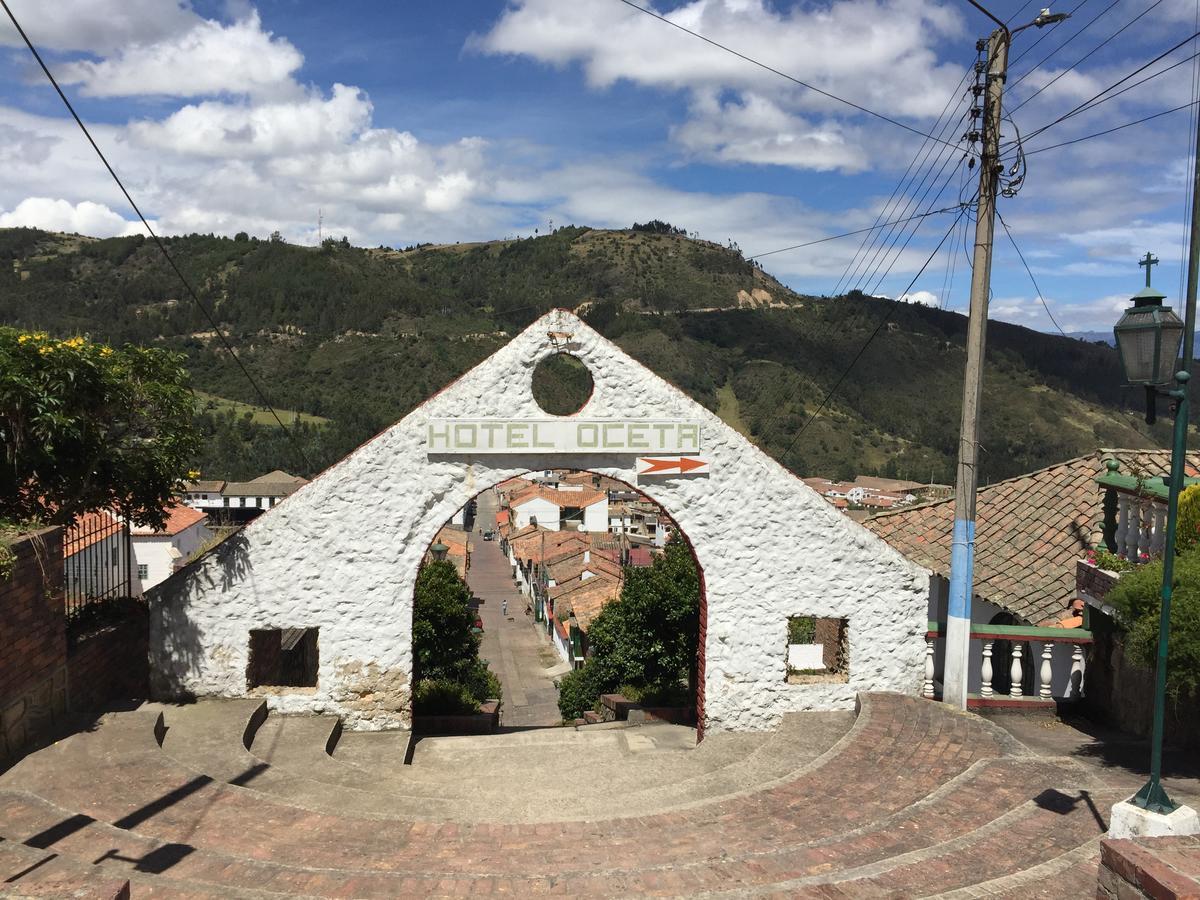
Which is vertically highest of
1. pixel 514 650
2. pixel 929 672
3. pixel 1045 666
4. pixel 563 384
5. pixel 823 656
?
pixel 563 384

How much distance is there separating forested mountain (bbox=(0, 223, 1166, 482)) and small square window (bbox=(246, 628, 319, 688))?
63578 mm

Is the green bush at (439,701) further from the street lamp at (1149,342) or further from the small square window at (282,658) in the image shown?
the street lamp at (1149,342)

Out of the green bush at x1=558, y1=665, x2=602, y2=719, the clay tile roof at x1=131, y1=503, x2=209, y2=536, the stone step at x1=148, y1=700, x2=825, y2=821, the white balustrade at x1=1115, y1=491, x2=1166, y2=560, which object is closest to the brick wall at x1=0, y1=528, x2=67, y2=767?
the stone step at x1=148, y1=700, x2=825, y2=821

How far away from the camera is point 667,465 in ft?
31.1

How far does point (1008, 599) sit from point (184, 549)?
3140cm

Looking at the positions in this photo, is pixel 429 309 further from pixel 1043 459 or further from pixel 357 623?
pixel 357 623

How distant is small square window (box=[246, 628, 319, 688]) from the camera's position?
10.3m

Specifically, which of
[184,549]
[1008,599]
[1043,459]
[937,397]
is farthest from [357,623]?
[937,397]

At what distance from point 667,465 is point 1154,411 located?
474cm

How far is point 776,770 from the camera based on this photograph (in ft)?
27.0

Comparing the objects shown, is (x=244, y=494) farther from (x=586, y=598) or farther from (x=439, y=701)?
(x=439, y=701)

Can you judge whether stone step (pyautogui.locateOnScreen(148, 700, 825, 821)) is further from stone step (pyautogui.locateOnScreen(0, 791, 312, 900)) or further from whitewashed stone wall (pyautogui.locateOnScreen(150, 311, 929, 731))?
stone step (pyautogui.locateOnScreen(0, 791, 312, 900))

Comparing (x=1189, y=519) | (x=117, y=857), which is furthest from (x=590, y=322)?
(x=117, y=857)

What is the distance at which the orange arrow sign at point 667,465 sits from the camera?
31.0ft
